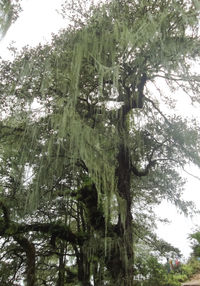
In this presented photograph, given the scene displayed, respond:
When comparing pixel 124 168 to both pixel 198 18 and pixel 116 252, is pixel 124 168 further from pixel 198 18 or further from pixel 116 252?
pixel 198 18

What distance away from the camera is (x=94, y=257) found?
2680mm

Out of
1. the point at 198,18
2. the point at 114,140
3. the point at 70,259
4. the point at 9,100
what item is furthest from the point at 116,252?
the point at 198,18

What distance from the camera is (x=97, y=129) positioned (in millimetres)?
2592

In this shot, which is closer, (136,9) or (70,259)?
(136,9)

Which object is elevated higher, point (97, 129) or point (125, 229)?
point (97, 129)

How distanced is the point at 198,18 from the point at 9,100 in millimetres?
2500

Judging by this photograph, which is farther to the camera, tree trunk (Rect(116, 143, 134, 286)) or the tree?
tree trunk (Rect(116, 143, 134, 286))

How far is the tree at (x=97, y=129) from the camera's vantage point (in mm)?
2172

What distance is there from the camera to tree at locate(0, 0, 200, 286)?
7.13 ft

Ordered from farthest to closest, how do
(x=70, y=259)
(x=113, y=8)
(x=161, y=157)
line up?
(x=70, y=259) → (x=161, y=157) → (x=113, y=8)

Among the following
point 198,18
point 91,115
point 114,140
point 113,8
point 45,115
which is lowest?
point 114,140

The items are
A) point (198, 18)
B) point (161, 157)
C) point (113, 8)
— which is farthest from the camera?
point (161, 157)

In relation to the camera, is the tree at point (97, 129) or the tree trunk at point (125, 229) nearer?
the tree at point (97, 129)

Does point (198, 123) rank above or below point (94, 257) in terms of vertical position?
above
